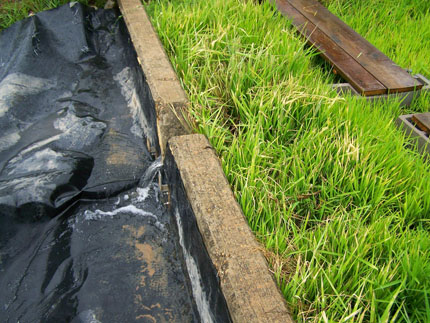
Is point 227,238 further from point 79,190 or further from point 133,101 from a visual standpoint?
point 133,101

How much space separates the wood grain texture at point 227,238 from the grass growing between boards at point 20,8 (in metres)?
2.55

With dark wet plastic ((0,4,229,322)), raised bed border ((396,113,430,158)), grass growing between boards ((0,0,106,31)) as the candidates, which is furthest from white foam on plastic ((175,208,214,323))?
grass growing between boards ((0,0,106,31))

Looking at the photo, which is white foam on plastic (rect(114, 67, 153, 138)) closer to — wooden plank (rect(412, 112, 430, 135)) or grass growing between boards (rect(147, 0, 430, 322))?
grass growing between boards (rect(147, 0, 430, 322))

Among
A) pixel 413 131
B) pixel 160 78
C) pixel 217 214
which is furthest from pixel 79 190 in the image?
pixel 413 131

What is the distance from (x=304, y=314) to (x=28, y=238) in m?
1.55

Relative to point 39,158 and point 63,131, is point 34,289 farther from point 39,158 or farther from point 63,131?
point 63,131

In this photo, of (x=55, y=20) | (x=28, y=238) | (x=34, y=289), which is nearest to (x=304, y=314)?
(x=34, y=289)

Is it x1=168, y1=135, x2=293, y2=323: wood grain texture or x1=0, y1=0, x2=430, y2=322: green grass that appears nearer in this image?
x1=168, y1=135, x2=293, y2=323: wood grain texture

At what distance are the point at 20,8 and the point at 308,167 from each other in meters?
3.27

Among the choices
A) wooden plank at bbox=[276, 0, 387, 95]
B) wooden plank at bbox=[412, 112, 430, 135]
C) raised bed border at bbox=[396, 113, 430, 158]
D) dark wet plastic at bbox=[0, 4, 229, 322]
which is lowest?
dark wet plastic at bbox=[0, 4, 229, 322]

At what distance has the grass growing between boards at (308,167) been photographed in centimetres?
153

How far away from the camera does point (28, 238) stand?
2199mm

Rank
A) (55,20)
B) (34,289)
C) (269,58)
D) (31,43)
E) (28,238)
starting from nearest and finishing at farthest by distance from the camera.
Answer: (34,289)
(28,238)
(269,58)
(31,43)
(55,20)

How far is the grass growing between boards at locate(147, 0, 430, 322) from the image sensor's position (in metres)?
1.53
